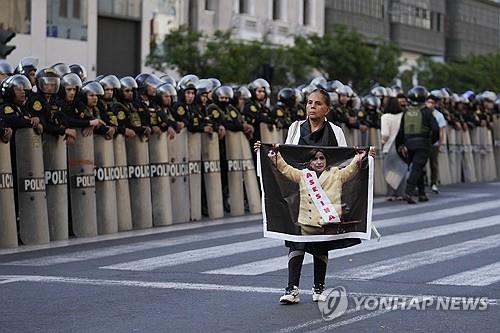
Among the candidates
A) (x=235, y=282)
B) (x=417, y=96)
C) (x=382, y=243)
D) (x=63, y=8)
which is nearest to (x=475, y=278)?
(x=235, y=282)

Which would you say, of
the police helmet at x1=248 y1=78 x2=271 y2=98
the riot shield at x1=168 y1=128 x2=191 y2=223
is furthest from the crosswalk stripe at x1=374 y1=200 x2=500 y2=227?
the police helmet at x1=248 y1=78 x2=271 y2=98

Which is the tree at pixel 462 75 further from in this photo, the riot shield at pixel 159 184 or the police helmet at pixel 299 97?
the riot shield at pixel 159 184

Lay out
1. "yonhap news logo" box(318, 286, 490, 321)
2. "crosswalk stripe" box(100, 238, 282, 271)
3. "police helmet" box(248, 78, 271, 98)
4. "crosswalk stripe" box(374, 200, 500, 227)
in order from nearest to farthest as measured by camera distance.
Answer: "yonhap news logo" box(318, 286, 490, 321), "crosswalk stripe" box(100, 238, 282, 271), "crosswalk stripe" box(374, 200, 500, 227), "police helmet" box(248, 78, 271, 98)

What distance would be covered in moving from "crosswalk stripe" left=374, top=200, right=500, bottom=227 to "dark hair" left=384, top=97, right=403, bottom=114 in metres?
2.08

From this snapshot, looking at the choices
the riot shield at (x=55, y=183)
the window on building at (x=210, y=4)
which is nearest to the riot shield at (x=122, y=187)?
the riot shield at (x=55, y=183)

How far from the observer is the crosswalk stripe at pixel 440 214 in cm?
1700

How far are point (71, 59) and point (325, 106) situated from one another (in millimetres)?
36077

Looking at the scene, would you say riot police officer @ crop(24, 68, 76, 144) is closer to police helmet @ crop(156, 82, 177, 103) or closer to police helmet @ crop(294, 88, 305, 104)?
police helmet @ crop(156, 82, 177, 103)

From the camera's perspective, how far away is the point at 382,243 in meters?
14.1

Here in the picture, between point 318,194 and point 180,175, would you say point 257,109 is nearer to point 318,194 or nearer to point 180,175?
point 180,175

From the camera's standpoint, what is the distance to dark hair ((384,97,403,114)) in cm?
2077

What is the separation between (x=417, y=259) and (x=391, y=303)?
10.2ft

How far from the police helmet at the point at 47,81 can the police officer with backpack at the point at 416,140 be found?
296 inches

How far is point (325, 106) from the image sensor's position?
9.41 meters
